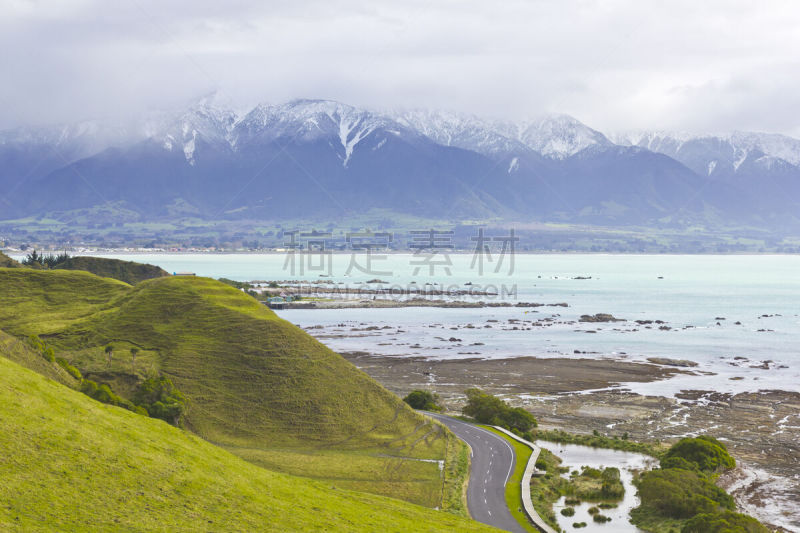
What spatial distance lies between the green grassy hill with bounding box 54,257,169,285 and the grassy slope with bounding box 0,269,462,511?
303ft

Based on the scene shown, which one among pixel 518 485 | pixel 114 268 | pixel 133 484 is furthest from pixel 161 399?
pixel 114 268

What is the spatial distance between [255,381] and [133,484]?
96.1 ft

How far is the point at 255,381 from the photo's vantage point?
60.0 meters

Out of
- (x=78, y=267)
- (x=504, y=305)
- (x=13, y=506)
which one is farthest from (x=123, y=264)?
(x=13, y=506)

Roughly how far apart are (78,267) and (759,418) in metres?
144

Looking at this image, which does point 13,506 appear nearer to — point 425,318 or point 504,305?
point 425,318

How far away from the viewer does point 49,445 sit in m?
30.6

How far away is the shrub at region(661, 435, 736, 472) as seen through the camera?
168ft

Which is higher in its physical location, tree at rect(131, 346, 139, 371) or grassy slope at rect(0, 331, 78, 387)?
grassy slope at rect(0, 331, 78, 387)

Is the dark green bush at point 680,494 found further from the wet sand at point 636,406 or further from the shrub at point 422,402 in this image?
the shrub at point 422,402

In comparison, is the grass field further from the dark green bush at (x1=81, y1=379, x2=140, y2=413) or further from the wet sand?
the dark green bush at (x1=81, y1=379, x2=140, y2=413)

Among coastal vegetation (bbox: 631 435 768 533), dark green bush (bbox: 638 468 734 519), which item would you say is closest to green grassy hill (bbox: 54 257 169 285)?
coastal vegetation (bbox: 631 435 768 533)

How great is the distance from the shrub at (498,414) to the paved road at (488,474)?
239 centimetres

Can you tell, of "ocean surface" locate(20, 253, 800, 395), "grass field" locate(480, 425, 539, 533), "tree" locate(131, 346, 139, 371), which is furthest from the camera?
"ocean surface" locate(20, 253, 800, 395)
